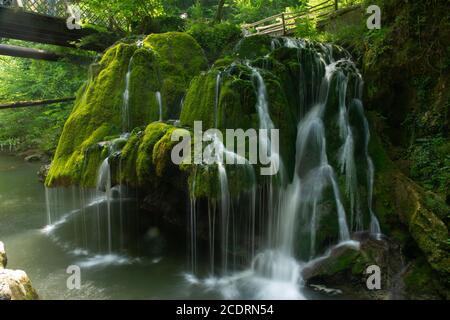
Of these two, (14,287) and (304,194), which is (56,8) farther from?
(304,194)

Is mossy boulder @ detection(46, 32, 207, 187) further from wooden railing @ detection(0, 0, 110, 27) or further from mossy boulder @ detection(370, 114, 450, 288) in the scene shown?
mossy boulder @ detection(370, 114, 450, 288)

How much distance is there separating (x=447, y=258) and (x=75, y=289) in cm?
691

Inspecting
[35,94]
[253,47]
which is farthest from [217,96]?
[35,94]

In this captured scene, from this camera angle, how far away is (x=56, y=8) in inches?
527

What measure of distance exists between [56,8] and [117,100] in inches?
286

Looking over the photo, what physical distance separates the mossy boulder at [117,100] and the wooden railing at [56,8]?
170 inches

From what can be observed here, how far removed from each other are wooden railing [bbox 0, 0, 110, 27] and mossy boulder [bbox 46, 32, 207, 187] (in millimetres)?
4328

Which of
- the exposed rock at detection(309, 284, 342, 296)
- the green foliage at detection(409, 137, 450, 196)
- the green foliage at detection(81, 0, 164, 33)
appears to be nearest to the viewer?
the exposed rock at detection(309, 284, 342, 296)

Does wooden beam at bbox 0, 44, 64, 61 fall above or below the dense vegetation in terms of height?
above

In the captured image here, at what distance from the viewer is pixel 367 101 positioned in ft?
30.5

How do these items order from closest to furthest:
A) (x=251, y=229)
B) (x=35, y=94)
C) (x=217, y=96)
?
(x=217, y=96), (x=251, y=229), (x=35, y=94)

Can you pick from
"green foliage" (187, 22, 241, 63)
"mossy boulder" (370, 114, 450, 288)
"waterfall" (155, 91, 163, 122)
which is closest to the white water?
"mossy boulder" (370, 114, 450, 288)

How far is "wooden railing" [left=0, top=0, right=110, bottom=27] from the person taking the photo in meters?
11.7

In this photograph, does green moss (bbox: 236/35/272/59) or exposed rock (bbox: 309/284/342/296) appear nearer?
exposed rock (bbox: 309/284/342/296)
